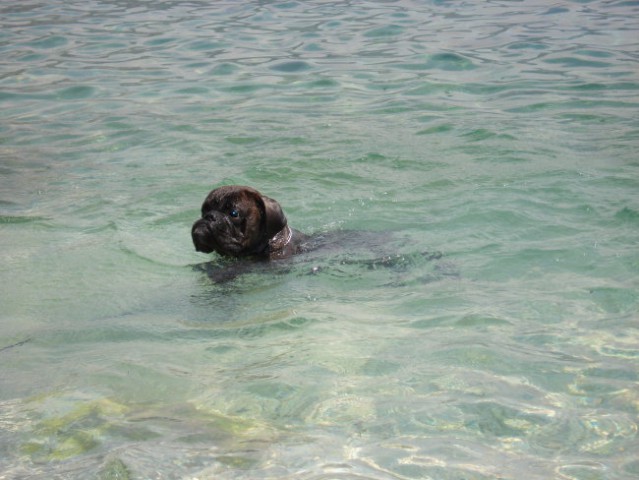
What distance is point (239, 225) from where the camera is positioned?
6.55 metres

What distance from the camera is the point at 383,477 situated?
3.54 m

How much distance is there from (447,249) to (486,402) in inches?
118

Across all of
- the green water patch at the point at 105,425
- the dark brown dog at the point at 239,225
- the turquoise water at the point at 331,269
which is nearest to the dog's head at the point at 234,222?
the dark brown dog at the point at 239,225

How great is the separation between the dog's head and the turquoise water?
280mm

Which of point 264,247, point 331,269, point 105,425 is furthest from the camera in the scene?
point 264,247

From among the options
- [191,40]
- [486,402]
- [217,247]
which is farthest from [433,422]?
[191,40]

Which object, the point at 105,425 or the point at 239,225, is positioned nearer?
the point at 105,425

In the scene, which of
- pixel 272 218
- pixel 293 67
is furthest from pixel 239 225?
pixel 293 67

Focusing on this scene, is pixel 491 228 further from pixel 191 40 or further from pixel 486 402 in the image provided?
pixel 191 40

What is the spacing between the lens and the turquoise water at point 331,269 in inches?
155

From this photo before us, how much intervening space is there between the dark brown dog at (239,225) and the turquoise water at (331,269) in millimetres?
271

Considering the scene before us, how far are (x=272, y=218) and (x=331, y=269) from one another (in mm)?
573

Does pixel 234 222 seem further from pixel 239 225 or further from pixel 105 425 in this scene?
pixel 105 425

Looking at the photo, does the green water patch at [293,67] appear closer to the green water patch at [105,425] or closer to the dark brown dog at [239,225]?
the dark brown dog at [239,225]
